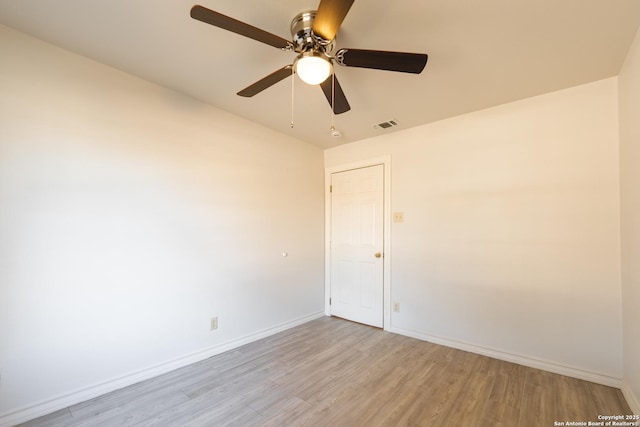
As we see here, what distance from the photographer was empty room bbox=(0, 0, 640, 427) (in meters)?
1.70

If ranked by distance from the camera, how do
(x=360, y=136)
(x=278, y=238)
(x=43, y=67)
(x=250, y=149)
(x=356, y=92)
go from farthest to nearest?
(x=360, y=136) < (x=278, y=238) < (x=250, y=149) < (x=356, y=92) < (x=43, y=67)

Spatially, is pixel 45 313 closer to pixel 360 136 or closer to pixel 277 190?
pixel 277 190

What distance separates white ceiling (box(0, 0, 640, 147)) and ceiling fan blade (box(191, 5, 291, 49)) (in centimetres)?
25

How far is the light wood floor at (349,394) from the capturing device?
179 cm

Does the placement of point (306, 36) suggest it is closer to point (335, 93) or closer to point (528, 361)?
point (335, 93)

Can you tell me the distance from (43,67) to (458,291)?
154 inches

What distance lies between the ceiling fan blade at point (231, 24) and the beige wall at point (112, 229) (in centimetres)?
140

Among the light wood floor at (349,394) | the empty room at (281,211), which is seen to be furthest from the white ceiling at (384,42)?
the light wood floor at (349,394)

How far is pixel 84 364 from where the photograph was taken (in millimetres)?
1949

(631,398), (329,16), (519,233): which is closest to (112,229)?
(329,16)

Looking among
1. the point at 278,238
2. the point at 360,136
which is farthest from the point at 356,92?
the point at 278,238

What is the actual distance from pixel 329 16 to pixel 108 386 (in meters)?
2.85

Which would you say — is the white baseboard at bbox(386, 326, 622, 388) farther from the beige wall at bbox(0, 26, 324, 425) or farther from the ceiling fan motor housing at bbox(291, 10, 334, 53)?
the ceiling fan motor housing at bbox(291, 10, 334, 53)

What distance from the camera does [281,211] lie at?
11.1 feet
